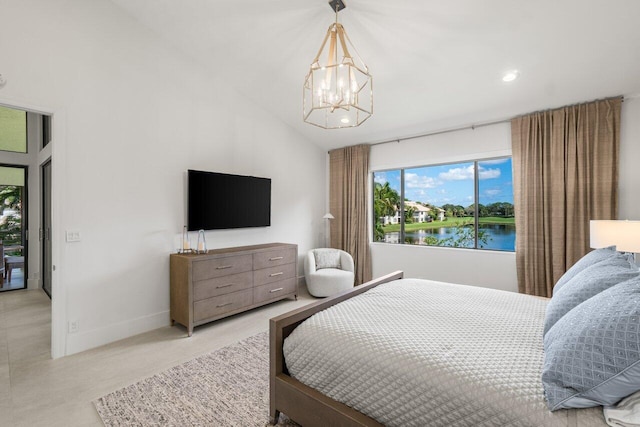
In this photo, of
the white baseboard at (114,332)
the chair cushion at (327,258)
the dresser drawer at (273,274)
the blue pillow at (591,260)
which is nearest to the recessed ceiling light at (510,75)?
the blue pillow at (591,260)

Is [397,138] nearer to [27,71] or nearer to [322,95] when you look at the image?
[322,95]

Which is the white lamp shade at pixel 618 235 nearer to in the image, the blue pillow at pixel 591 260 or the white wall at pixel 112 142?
the blue pillow at pixel 591 260

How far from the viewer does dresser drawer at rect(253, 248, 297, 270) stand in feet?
12.5

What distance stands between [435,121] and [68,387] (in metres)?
4.62

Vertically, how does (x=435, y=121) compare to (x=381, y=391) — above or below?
above

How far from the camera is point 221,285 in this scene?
3.42 metres

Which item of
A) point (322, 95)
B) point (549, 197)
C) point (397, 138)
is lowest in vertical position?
point (549, 197)

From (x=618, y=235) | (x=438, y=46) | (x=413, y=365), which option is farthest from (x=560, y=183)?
(x=413, y=365)

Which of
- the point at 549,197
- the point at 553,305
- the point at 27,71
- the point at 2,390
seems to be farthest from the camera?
the point at 549,197

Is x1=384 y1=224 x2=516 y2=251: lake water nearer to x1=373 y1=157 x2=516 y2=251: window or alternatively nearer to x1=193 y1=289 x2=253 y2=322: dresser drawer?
x1=373 y1=157 x2=516 y2=251: window

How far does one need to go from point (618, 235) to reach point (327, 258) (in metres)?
3.34

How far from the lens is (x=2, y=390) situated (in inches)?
85.3

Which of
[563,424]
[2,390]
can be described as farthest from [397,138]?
[2,390]

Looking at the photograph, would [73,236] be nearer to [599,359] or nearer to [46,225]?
[46,225]
